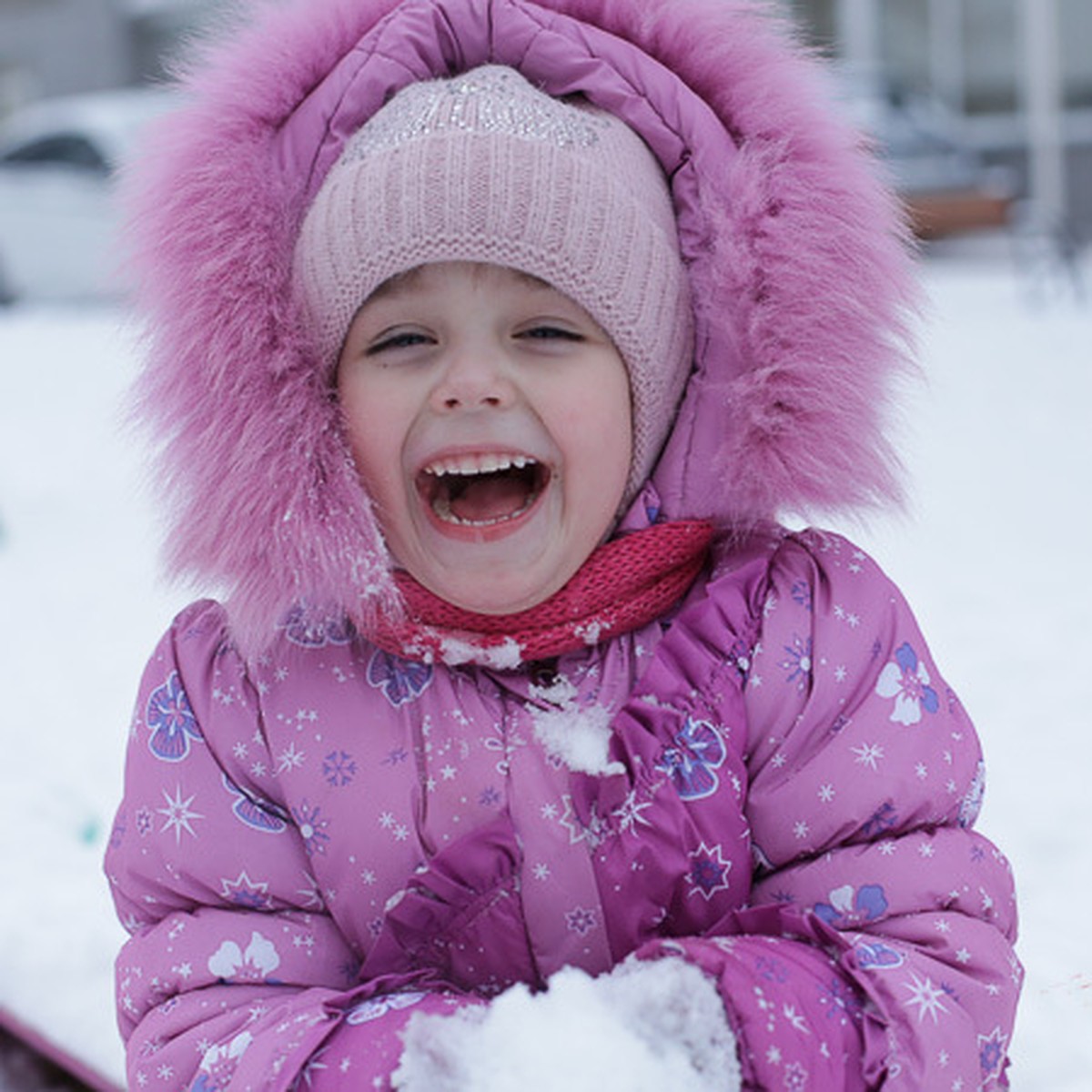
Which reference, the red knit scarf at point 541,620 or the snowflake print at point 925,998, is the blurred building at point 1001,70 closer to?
the red knit scarf at point 541,620

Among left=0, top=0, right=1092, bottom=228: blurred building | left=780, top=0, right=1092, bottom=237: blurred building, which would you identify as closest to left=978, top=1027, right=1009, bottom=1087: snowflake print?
left=0, top=0, right=1092, bottom=228: blurred building

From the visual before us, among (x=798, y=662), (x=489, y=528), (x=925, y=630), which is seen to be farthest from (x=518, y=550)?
(x=925, y=630)

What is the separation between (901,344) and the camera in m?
1.30

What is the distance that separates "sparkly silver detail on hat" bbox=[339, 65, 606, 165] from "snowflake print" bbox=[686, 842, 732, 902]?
0.56 m

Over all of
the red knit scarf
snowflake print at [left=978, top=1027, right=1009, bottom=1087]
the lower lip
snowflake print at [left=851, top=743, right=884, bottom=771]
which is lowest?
snowflake print at [left=978, top=1027, right=1009, bottom=1087]

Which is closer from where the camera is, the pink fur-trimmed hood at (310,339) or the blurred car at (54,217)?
the pink fur-trimmed hood at (310,339)

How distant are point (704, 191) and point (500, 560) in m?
0.35

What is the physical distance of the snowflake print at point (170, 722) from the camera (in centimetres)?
124

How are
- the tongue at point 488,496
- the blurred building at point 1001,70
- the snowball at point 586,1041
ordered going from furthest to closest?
the blurred building at point 1001,70 → the tongue at point 488,496 → the snowball at point 586,1041

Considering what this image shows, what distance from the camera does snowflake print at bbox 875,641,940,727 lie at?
1.20 meters

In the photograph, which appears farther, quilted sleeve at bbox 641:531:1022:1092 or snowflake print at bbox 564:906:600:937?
snowflake print at bbox 564:906:600:937

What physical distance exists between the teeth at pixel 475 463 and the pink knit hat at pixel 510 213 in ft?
0.39

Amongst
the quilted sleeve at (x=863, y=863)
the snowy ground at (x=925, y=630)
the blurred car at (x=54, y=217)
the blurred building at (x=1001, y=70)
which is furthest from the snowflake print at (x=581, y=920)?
the blurred building at (x=1001, y=70)

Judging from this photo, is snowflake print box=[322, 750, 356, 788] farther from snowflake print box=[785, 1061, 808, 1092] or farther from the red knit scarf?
snowflake print box=[785, 1061, 808, 1092]
